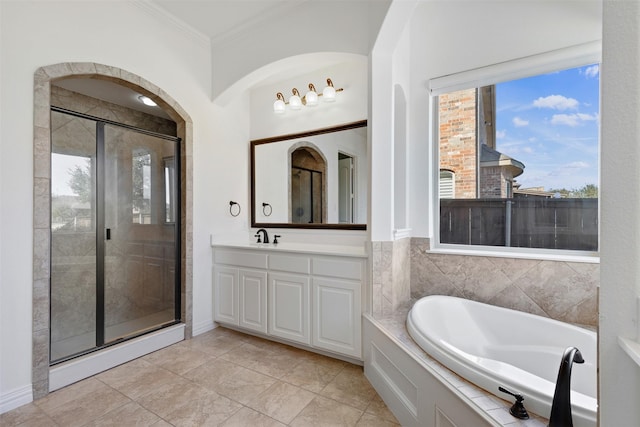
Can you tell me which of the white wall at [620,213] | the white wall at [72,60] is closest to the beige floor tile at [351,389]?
the white wall at [620,213]

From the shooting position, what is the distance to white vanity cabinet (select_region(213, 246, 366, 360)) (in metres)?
2.34

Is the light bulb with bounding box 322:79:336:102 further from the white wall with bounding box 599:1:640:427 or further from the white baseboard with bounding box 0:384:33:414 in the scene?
the white baseboard with bounding box 0:384:33:414

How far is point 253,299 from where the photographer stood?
2824 mm

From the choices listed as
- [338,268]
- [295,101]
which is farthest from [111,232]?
[295,101]

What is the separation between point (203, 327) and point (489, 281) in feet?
8.72

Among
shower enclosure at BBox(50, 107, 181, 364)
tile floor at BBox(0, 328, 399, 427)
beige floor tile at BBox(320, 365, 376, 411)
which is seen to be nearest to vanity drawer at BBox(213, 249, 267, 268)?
shower enclosure at BBox(50, 107, 181, 364)

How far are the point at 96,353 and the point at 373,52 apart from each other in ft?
9.99

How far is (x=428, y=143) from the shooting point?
8.73 feet

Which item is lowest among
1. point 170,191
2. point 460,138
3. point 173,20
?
point 170,191

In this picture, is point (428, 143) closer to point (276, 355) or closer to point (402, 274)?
point (402, 274)

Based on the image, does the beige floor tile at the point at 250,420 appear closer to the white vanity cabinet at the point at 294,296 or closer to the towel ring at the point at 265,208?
the white vanity cabinet at the point at 294,296

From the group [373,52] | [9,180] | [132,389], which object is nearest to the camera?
[9,180]

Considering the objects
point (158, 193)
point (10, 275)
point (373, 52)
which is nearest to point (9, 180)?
point (10, 275)

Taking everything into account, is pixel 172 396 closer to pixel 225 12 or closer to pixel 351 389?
pixel 351 389
